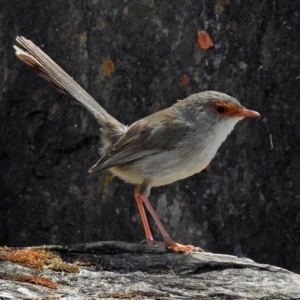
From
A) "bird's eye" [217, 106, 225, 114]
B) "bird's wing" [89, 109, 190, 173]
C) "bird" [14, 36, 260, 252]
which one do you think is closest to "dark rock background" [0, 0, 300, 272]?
"bird" [14, 36, 260, 252]

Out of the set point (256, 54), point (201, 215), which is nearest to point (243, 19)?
point (256, 54)

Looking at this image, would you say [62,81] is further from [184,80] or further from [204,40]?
[204,40]

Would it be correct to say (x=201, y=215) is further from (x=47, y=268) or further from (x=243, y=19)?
(x=47, y=268)

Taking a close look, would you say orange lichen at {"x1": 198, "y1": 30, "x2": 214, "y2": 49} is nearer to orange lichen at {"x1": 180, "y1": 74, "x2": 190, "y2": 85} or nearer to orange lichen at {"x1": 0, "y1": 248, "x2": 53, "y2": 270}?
orange lichen at {"x1": 180, "y1": 74, "x2": 190, "y2": 85}

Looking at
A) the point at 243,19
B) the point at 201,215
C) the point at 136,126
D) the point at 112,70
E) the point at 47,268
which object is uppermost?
the point at 243,19

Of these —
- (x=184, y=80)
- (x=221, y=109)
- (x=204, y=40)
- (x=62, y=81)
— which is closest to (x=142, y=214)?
(x=221, y=109)

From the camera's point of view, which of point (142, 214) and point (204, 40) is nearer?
point (142, 214)

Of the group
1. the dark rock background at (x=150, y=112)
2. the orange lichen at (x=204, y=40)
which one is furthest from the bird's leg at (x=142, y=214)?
the orange lichen at (x=204, y=40)
